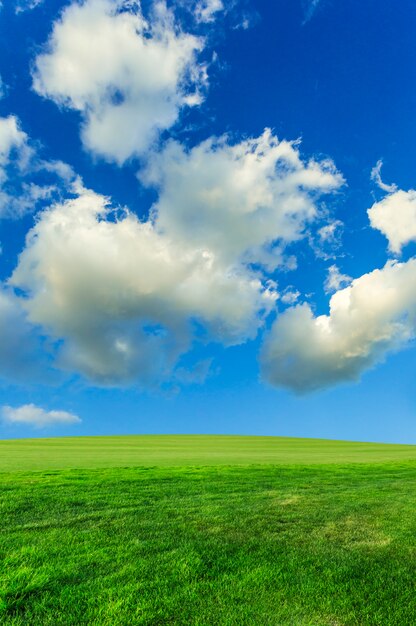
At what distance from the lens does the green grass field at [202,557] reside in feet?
20.2

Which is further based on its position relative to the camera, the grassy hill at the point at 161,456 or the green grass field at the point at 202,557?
the grassy hill at the point at 161,456

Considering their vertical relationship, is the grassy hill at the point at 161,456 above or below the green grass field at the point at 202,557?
below

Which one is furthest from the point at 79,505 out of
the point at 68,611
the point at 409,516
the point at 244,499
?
the point at 409,516

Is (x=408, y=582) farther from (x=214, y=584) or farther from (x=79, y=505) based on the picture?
(x=79, y=505)

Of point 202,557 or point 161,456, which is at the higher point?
point 202,557

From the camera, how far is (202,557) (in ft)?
26.7

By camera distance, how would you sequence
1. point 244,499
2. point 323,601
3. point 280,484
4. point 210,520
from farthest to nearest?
point 280,484 → point 244,499 → point 210,520 → point 323,601

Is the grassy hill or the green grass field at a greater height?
the green grass field

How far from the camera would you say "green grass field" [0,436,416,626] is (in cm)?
615

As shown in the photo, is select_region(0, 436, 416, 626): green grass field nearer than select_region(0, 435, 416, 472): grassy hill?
Yes

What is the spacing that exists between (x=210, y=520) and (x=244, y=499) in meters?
3.39

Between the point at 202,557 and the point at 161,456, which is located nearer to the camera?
the point at 202,557

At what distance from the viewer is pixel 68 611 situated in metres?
6.04

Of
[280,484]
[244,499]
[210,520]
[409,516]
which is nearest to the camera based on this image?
[210,520]
